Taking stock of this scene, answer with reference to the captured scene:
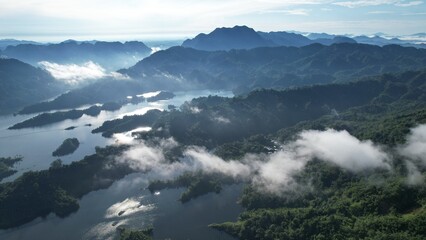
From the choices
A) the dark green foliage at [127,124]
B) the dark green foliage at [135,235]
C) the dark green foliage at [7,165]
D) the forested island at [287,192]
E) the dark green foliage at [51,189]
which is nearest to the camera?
the forested island at [287,192]

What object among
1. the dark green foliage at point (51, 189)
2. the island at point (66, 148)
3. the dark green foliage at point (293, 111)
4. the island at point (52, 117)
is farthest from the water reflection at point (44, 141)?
the dark green foliage at point (293, 111)

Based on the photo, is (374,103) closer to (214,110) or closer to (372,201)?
(214,110)

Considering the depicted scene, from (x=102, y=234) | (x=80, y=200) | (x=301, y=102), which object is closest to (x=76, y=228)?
(x=102, y=234)

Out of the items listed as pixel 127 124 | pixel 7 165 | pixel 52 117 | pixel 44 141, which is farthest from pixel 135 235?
pixel 52 117

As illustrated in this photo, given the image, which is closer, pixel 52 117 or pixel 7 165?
pixel 7 165

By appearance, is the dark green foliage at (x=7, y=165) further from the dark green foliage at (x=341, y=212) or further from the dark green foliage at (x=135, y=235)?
the dark green foliage at (x=341, y=212)

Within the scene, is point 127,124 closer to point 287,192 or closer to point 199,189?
point 199,189
